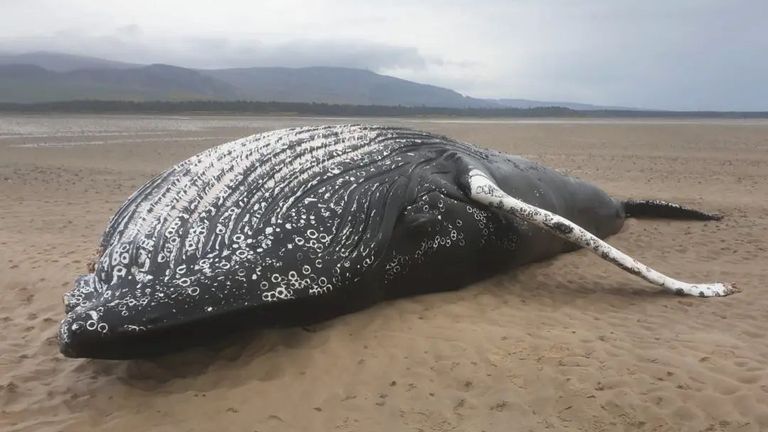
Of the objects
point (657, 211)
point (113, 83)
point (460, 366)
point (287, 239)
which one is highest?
point (113, 83)

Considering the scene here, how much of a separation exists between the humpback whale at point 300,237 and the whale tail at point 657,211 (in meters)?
3.66

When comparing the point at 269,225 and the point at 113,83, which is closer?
the point at 269,225

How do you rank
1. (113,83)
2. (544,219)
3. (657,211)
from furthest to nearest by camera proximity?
(113,83)
(657,211)
(544,219)

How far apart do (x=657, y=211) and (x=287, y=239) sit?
23.3 feet

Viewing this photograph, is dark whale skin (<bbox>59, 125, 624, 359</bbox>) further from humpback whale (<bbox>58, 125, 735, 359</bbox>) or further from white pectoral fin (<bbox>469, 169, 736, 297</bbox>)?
white pectoral fin (<bbox>469, 169, 736, 297</bbox>)

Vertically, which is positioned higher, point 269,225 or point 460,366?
point 269,225

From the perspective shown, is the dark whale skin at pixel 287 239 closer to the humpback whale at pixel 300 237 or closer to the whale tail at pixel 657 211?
the humpback whale at pixel 300 237

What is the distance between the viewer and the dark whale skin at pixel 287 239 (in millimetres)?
4406

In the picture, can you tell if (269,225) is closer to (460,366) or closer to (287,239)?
(287,239)

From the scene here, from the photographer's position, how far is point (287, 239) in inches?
195

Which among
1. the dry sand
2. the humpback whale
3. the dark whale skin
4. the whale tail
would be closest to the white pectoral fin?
the humpback whale

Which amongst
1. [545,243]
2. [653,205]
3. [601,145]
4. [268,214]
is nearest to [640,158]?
[601,145]

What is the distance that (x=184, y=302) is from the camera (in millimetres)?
4371

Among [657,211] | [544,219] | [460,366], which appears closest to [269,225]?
[460,366]
